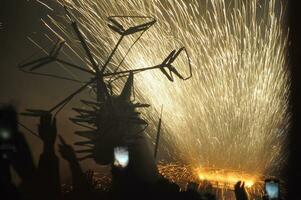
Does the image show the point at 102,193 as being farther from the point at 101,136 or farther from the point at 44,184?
the point at 101,136

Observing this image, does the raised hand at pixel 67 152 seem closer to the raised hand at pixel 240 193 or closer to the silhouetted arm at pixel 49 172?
the silhouetted arm at pixel 49 172

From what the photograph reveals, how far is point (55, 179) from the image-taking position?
873 centimetres

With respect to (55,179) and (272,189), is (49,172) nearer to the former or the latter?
(55,179)

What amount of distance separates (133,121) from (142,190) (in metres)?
7.86

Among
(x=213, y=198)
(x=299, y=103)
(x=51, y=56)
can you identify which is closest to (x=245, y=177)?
(x=299, y=103)

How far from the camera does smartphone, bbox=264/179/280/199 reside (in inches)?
393

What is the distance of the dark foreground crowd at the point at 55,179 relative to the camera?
871 cm

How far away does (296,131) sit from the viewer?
26.7 m

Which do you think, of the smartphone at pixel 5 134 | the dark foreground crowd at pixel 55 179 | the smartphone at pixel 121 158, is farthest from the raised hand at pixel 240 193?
the smartphone at pixel 5 134

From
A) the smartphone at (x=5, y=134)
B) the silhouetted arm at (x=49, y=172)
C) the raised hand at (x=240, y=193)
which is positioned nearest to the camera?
the silhouetted arm at (x=49, y=172)

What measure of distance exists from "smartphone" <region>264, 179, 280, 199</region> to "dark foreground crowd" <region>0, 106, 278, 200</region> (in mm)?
558

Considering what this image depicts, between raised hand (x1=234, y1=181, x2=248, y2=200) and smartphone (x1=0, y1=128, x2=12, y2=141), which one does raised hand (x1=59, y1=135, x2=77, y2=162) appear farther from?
raised hand (x1=234, y1=181, x2=248, y2=200)

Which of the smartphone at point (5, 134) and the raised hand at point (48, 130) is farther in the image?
the raised hand at point (48, 130)

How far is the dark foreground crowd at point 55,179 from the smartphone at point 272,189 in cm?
56
